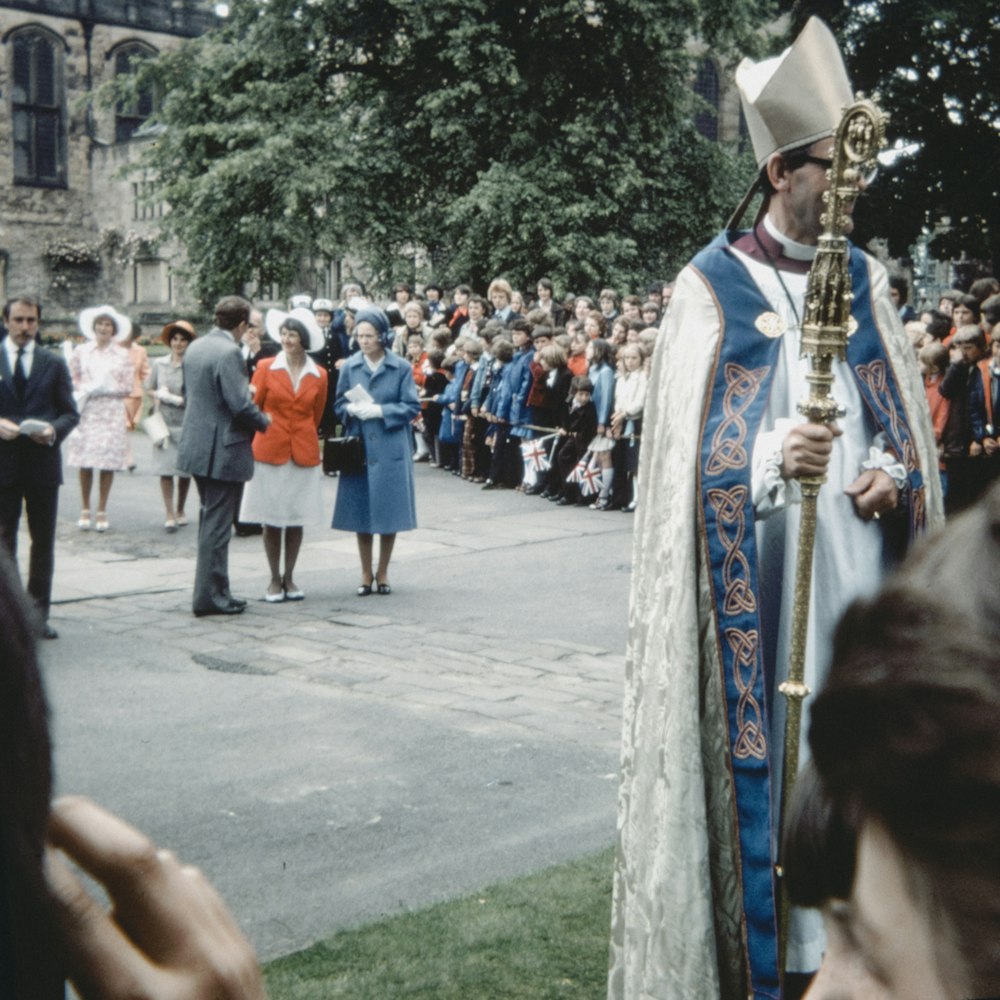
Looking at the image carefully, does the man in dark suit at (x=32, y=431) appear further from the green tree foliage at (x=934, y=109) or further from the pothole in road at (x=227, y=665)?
the green tree foliage at (x=934, y=109)

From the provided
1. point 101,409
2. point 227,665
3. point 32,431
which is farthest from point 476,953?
point 101,409

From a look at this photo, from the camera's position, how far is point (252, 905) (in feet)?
16.7

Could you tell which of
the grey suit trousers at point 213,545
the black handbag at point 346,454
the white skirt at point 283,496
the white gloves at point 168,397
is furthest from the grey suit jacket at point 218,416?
the white gloves at point 168,397

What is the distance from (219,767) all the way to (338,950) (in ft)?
6.75

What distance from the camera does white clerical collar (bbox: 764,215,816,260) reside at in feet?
12.6

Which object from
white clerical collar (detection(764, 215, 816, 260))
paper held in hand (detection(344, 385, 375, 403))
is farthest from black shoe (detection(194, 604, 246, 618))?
white clerical collar (detection(764, 215, 816, 260))

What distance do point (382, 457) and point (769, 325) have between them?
719cm

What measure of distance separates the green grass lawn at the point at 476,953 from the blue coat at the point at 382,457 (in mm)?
5708

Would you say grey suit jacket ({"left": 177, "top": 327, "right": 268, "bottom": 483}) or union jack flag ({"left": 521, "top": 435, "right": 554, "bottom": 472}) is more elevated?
grey suit jacket ({"left": 177, "top": 327, "right": 268, "bottom": 483})

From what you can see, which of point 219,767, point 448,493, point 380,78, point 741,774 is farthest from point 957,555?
point 380,78

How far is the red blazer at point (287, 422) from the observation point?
1064cm

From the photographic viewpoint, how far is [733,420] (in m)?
3.63

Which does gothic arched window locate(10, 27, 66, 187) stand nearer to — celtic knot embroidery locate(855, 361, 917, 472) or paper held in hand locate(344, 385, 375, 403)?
paper held in hand locate(344, 385, 375, 403)

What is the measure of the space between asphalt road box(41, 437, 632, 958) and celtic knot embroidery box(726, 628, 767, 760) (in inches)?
72.4
